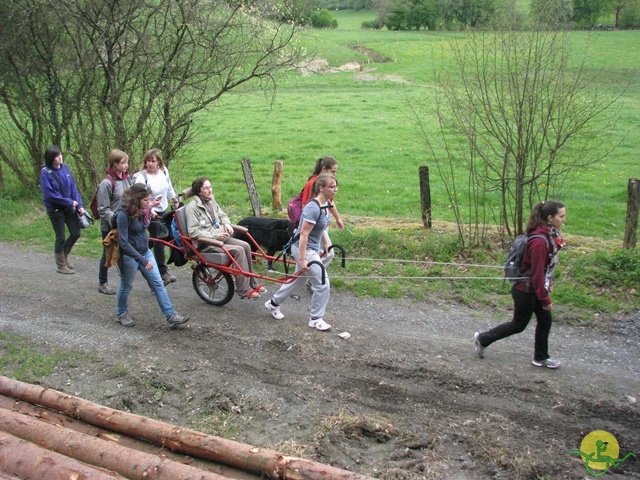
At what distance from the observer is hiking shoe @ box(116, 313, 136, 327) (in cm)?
752

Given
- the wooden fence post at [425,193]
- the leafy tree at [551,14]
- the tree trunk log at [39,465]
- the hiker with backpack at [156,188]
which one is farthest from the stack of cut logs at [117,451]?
the leafy tree at [551,14]

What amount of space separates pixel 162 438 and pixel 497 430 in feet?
8.91

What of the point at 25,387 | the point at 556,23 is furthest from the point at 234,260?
the point at 556,23

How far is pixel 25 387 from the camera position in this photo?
17.9 ft

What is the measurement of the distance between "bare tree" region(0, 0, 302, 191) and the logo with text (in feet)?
31.2

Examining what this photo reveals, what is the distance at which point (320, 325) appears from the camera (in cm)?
727

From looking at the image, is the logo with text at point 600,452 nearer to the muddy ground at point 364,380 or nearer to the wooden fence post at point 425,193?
the muddy ground at point 364,380

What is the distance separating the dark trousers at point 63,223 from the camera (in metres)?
9.35

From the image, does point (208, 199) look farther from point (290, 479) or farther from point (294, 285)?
point (290, 479)

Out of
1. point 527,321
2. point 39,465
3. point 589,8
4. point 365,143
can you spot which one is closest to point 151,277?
point 39,465

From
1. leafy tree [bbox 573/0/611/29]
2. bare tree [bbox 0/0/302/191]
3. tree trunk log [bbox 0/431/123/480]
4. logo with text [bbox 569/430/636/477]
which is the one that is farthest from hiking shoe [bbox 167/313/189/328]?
leafy tree [bbox 573/0/611/29]

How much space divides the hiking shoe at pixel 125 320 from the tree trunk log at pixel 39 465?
301 centimetres

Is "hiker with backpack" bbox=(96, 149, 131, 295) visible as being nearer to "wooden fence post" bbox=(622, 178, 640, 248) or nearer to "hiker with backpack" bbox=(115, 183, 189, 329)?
"hiker with backpack" bbox=(115, 183, 189, 329)

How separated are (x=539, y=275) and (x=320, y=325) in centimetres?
255
